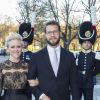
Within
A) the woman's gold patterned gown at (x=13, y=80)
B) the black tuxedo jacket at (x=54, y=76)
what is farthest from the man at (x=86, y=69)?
the black tuxedo jacket at (x=54, y=76)

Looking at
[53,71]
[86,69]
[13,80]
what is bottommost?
[86,69]

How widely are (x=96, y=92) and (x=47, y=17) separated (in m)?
20.9

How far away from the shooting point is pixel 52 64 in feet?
14.0

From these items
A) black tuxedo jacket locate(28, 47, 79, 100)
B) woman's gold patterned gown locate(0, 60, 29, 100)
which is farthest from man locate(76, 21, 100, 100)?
black tuxedo jacket locate(28, 47, 79, 100)

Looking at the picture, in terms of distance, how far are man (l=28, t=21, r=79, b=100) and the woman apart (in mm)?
356

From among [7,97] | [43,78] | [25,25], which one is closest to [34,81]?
[43,78]

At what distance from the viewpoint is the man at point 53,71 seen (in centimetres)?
421

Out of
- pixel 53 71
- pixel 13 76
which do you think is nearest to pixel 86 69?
pixel 13 76

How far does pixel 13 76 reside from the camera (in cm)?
464

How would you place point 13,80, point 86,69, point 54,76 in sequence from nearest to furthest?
point 54,76
point 13,80
point 86,69

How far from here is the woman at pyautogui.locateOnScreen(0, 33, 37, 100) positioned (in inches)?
180

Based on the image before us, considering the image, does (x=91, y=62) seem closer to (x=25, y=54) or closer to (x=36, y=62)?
(x=25, y=54)

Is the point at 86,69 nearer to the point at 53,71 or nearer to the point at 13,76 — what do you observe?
the point at 13,76

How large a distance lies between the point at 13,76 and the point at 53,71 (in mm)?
611
